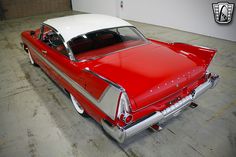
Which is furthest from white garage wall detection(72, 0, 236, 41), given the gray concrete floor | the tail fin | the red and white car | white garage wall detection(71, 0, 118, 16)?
the red and white car

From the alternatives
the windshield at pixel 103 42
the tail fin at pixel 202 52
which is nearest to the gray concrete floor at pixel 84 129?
the tail fin at pixel 202 52

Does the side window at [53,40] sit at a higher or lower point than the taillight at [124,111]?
higher

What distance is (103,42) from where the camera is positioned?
2664mm

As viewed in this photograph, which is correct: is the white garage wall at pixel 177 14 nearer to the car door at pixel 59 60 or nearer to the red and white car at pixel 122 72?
the red and white car at pixel 122 72

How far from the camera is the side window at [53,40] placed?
2.57 meters

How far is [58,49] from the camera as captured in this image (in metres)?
2.59

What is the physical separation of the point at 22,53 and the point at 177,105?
465 cm

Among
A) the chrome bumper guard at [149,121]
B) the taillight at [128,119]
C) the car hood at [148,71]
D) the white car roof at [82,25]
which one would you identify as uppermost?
the white car roof at [82,25]

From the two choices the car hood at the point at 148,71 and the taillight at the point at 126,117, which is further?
the car hood at the point at 148,71

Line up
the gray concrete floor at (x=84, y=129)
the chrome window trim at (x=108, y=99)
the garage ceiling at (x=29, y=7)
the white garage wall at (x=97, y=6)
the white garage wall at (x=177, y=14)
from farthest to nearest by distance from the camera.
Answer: the garage ceiling at (x=29, y=7)
the white garage wall at (x=97, y=6)
the white garage wall at (x=177, y=14)
the gray concrete floor at (x=84, y=129)
the chrome window trim at (x=108, y=99)

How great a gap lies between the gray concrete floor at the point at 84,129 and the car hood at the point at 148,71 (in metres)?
0.66

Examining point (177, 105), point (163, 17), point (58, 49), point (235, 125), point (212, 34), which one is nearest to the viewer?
point (177, 105)

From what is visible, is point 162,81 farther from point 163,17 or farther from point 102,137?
point 163,17

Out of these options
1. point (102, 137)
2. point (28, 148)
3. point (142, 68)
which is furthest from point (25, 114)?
point (142, 68)
